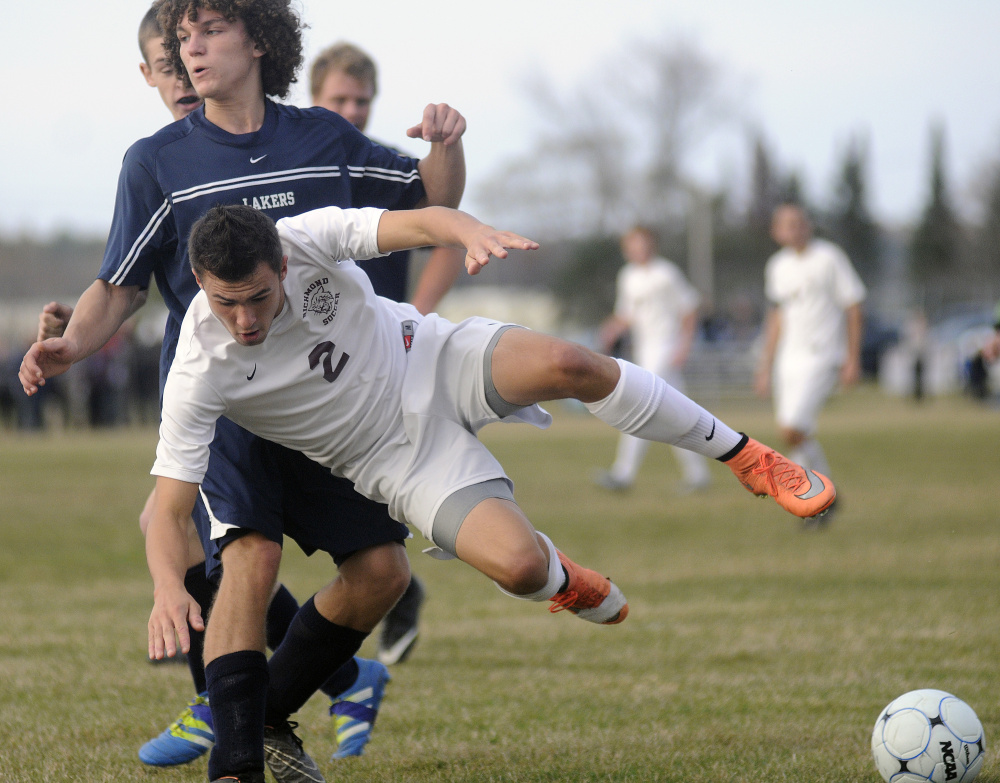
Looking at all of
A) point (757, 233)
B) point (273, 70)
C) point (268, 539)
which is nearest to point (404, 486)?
point (268, 539)

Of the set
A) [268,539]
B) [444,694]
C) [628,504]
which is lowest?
[628,504]

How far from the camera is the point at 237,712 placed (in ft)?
10.2

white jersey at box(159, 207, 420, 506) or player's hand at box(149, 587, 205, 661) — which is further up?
white jersey at box(159, 207, 420, 506)

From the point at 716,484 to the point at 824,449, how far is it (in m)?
3.97

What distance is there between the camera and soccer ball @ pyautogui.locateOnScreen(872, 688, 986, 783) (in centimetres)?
322

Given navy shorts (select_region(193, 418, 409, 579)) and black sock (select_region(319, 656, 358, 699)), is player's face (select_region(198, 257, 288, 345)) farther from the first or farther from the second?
black sock (select_region(319, 656, 358, 699))

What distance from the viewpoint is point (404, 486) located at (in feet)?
10.7

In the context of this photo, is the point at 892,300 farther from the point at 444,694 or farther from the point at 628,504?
the point at 444,694

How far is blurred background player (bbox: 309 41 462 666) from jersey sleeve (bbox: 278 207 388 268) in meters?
0.81

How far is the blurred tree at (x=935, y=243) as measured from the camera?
5544 cm

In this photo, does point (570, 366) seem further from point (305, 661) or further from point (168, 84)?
point (168, 84)

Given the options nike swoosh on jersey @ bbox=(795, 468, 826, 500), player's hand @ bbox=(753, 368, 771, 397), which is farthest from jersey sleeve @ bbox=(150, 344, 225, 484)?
player's hand @ bbox=(753, 368, 771, 397)

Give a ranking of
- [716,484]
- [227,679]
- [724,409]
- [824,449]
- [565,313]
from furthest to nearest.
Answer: [565,313] < [724,409] < [824,449] < [716,484] < [227,679]

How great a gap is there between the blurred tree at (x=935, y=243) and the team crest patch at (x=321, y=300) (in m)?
54.2
